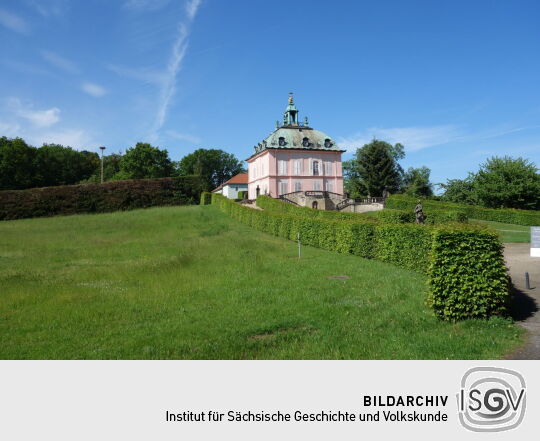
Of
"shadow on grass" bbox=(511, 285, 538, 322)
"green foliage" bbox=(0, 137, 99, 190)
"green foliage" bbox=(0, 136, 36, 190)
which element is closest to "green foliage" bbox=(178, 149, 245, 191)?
"green foliage" bbox=(0, 137, 99, 190)

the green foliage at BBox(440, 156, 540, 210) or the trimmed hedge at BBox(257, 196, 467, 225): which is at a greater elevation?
the green foliage at BBox(440, 156, 540, 210)

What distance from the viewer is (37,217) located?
141 ft

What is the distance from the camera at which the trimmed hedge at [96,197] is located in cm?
4253

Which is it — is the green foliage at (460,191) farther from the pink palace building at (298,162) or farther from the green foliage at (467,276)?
the green foliage at (467,276)

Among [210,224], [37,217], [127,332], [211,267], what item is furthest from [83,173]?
[127,332]

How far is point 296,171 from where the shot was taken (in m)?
53.3

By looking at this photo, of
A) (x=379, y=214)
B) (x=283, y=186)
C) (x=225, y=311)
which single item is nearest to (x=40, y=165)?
(x=283, y=186)

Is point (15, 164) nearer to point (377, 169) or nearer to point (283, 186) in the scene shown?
point (283, 186)

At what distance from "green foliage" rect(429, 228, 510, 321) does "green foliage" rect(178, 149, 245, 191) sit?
88.3 metres

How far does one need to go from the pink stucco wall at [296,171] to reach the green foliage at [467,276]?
146 ft

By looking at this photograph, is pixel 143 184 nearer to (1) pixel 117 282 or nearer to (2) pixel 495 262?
(1) pixel 117 282

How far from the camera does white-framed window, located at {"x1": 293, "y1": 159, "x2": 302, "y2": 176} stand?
5334cm

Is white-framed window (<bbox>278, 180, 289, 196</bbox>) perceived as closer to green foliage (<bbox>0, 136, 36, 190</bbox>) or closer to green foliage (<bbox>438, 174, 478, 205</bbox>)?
green foliage (<bbox>438, 174, 478, 205</bbox>)

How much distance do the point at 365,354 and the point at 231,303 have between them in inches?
154
